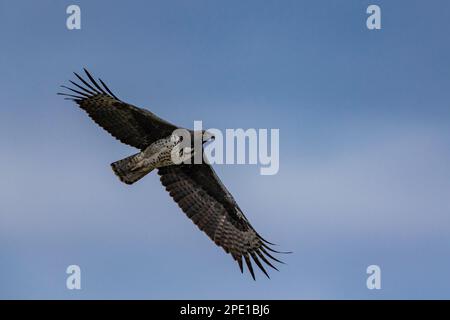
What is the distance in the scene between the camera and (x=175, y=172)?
1336cm

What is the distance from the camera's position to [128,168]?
500 inches

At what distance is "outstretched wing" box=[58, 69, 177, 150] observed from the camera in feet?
41.3

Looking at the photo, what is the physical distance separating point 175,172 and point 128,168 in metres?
0.90

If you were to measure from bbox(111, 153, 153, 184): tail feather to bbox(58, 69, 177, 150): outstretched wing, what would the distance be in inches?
10.6

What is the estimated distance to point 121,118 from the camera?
12773 millimetres

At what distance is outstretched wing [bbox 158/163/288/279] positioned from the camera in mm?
13273

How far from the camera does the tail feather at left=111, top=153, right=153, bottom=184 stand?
1270 cm

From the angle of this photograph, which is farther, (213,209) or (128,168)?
(213,209)

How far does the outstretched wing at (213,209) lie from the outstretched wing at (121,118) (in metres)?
0.73

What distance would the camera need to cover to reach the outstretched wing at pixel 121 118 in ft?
41.3

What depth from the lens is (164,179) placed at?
43.8 feet

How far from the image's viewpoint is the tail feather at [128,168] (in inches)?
500

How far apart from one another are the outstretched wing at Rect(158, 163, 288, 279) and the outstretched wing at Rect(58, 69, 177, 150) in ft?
2.38
